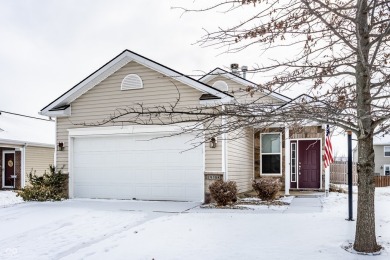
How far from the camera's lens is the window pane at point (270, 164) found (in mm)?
15656

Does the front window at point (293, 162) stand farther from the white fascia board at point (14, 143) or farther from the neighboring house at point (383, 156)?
the neighboring house at point (383, 156)

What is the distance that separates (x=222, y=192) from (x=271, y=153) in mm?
5323

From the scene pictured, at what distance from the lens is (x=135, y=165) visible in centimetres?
1311

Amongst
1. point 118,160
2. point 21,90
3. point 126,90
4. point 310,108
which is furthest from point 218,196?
point 21,90

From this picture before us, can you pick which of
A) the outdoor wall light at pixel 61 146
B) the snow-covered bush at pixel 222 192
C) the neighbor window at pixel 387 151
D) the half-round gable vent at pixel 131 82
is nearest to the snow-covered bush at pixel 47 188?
the outdoor wall light at pixel 61 146

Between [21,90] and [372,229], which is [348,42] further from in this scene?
[21,90]

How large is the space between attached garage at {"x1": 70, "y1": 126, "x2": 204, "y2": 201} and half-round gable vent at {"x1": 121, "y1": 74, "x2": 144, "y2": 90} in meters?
1.44

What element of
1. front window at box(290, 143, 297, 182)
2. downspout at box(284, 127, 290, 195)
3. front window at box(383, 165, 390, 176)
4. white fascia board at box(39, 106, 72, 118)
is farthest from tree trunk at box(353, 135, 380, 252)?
front window at box(383, 165, 390, 176)

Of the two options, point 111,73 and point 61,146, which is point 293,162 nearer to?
point 111,73

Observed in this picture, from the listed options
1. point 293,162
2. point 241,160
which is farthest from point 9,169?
point 293,162

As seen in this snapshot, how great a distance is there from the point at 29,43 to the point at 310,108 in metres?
20.0

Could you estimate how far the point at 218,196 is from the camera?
438 inches

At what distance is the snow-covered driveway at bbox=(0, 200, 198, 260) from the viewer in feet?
22.7

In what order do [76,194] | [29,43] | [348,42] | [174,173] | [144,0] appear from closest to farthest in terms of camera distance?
[348,42] → [144,0] → [174,173] → [76,194] → [29,43]
